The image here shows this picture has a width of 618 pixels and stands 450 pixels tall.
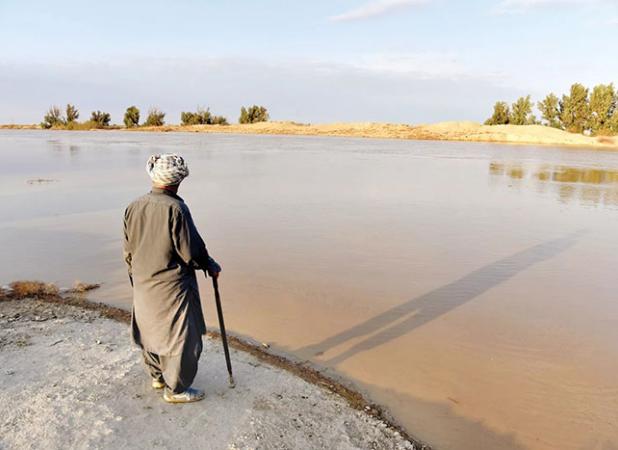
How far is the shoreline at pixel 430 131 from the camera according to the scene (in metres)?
59.2

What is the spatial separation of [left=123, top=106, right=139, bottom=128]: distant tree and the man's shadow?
7226 cm

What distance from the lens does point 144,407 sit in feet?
11.0

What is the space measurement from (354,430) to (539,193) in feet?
46.0

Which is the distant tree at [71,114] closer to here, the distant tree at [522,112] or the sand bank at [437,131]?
the sand bank at [437,131]

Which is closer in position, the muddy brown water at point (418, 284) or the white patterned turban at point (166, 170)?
the white patterned turban at point (166, 170)

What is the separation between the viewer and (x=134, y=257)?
3275 mm

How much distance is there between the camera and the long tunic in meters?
3.14

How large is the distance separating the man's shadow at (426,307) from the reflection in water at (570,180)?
7.73 metres

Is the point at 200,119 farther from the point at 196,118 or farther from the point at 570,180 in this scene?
Answer: the point at 570,180

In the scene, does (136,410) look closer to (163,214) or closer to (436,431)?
(163,214)

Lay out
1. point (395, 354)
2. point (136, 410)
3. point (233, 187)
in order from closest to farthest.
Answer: point (136, 410) → point (395, 354) → point (233, 187)

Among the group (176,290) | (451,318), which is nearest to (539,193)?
(451,318)

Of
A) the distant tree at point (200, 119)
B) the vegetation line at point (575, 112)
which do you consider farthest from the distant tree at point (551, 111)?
the distant tree at point (200, 119)

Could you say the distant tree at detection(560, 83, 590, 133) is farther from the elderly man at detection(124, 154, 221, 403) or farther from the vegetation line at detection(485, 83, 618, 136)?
the elderly man at detection(124, 154, 221, 403)
